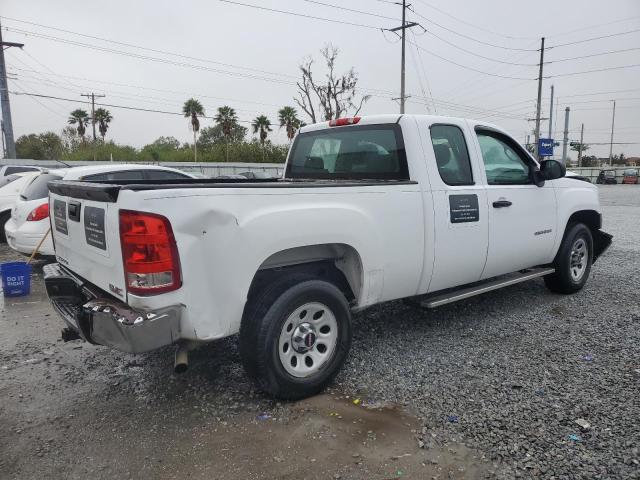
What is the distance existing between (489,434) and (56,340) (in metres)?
3.95

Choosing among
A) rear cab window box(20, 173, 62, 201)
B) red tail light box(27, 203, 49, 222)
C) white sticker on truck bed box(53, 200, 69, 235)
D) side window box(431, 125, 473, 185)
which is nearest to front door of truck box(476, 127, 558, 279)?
side window box(431, 125, 473, 185)

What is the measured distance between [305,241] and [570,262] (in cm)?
394

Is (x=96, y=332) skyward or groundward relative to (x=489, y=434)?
skyward

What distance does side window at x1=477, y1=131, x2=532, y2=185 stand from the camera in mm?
4582

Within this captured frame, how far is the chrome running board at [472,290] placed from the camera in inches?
162

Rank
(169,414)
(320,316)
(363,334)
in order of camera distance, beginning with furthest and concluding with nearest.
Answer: (363,334) < (320,316) < (169,414)

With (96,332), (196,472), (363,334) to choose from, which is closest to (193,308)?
(96,332)

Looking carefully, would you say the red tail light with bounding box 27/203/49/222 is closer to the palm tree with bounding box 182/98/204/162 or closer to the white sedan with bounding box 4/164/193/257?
the white sedan with bounding box 4/164/193/257

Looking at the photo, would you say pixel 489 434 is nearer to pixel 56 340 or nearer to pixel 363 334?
pixel 363 334

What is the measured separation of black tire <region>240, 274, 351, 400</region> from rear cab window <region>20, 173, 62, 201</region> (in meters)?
5.85

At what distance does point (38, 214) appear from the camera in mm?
7207

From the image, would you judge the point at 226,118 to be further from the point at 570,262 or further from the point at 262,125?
the point at 570,262

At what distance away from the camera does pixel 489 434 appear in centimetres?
286

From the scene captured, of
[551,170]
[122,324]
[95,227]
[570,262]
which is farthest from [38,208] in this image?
[570,262]
